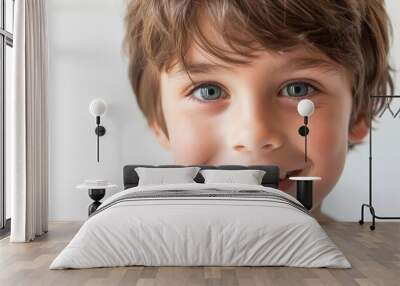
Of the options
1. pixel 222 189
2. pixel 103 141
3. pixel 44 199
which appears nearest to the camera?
pixel 222 189

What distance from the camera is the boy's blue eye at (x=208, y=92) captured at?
22.6 ft

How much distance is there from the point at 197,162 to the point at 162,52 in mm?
1279

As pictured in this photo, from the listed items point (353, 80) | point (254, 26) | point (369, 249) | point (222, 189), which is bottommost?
point (369, 249)

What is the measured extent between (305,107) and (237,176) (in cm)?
106

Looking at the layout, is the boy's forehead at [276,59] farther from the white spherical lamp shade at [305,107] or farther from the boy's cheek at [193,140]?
the boy's cheek at [193,140]

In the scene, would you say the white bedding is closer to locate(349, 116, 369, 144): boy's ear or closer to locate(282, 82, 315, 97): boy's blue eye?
locate(282, 82, 315, 97): boy's blue eye

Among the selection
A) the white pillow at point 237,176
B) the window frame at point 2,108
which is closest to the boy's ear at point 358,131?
the white pillow at point 237,176

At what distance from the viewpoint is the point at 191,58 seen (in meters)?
6.86

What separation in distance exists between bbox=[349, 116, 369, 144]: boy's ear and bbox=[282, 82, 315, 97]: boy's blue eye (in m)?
0.66

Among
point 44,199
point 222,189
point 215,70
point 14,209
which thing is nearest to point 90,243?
point 222,189

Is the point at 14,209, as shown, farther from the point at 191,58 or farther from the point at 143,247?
the point at 191,58

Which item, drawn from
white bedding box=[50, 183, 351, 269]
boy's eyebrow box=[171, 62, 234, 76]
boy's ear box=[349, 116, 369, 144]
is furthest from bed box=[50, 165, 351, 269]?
boy's ear box=[349, 116, 369, 144]

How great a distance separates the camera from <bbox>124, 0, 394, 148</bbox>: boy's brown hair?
6.73 meters

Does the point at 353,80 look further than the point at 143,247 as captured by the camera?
Yes
